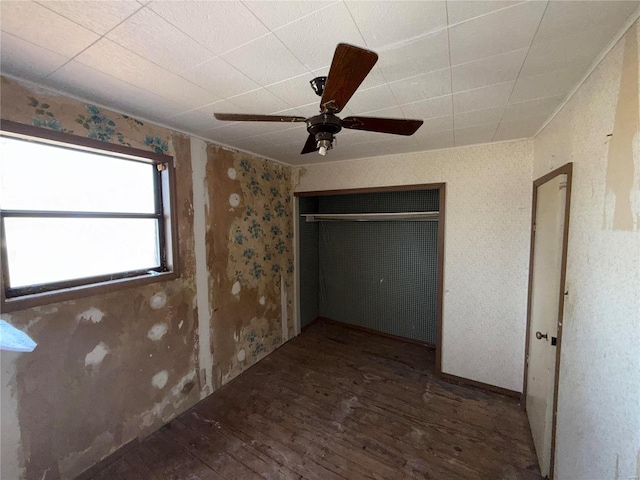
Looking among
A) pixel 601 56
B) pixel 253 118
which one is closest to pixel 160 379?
pixel 253 118

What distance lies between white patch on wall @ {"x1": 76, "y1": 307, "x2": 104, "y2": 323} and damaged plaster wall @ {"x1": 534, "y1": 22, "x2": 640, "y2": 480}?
2.61 metres

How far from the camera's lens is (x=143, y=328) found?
1862 mm

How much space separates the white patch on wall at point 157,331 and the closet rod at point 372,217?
7.21ft

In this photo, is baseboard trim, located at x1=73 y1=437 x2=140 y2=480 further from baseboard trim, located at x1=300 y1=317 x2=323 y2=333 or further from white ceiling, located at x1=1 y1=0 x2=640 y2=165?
white ceiling, located at x1=1 y1=0 x2=640 y2=165

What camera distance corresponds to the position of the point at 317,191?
3260 millimetres

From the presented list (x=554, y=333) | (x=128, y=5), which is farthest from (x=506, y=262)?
(x=128, y=5)

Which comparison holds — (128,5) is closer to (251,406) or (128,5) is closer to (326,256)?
(251,406)

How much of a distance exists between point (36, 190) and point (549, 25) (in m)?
2.57

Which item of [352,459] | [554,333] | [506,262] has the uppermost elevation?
[506,262]

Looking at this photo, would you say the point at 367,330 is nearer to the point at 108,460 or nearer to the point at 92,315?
the point at 108,460

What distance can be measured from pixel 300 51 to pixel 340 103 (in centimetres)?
30

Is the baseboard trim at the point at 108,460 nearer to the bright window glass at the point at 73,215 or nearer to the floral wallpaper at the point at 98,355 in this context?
the floral wallpaper at the point at 98,355

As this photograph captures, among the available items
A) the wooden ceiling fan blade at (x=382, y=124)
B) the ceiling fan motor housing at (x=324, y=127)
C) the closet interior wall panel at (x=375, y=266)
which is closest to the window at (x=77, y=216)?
the ceiling fan motor housing at (x=324, y=127)

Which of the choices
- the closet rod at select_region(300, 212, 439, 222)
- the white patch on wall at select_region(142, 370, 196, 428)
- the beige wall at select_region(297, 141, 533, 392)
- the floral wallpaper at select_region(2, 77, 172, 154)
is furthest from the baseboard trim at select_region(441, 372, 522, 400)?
the floral wallpaper at select_region(2, 77, 172, 154)
